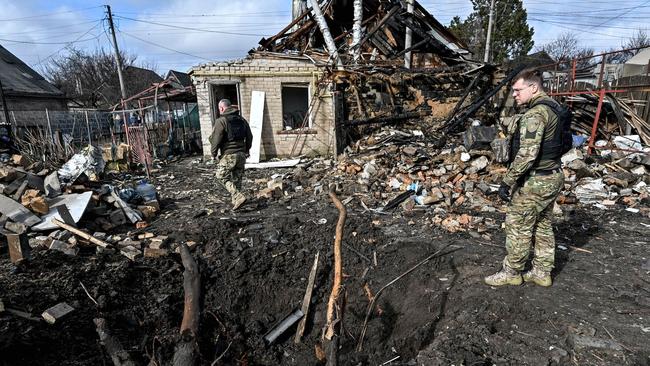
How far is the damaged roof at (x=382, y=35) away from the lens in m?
11.4

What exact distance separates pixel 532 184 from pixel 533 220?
0.33 meters

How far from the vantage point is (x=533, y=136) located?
2.75 meters

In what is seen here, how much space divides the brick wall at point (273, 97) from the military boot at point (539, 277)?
737cm

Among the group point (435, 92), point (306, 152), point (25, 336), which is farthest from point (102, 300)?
point (435, 92)

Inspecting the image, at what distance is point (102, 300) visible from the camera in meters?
3.20

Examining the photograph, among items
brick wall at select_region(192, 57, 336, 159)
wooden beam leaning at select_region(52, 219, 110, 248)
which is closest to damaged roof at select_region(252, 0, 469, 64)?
brick wall at select_region(192, 57, 336, 159)

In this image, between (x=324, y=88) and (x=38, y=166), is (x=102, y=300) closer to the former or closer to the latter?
(x=38, y=166)

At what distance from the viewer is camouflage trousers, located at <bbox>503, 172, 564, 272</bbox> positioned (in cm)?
288

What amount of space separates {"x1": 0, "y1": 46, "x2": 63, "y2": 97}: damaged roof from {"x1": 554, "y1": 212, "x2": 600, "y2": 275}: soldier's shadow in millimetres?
22394

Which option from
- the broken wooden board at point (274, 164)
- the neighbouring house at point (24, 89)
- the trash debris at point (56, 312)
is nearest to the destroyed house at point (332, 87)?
the broken wooden board at point (274, 164)

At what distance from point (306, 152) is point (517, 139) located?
805 cm

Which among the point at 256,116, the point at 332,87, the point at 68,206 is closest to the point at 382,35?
the point at 332,87

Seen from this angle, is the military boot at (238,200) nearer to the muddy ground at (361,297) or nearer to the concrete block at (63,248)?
the muddy ground at (361,297)

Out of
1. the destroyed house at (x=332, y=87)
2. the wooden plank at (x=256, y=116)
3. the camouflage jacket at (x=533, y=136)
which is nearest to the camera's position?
the camouflage jacket at (x=533, y=136)
